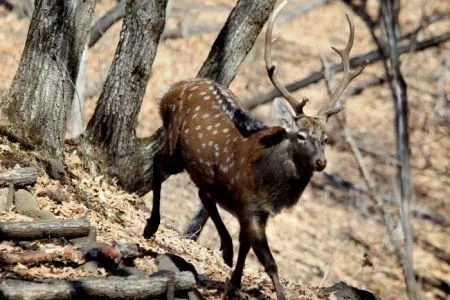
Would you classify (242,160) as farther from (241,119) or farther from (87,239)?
(87,239)

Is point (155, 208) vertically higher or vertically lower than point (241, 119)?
lower

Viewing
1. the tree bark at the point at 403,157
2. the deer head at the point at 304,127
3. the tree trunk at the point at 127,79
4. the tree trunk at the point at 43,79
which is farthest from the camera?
the tree trunk at the point at 127,79

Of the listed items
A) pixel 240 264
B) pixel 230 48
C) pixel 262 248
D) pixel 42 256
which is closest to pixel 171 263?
pixel 240 264

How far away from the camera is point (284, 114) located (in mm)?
7543

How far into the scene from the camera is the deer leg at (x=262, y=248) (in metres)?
7.29

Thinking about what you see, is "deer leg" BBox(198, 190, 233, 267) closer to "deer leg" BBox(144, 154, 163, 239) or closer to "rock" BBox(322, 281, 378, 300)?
"deer leg" BBox(144, 154, 163, 239)

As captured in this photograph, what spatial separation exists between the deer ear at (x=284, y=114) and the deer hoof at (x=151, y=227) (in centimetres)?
155

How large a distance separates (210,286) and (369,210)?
10027mm

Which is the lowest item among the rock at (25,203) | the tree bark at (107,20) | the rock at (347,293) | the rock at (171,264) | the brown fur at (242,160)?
the rock at (347,293)

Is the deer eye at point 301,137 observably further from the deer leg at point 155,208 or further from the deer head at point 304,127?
the deer leg at point 155,208

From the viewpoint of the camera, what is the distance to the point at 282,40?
21484mm

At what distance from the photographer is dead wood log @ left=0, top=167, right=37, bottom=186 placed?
7.44 metres

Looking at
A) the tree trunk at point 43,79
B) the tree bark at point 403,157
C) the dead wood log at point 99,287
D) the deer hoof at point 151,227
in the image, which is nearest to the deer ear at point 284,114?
the deer hoof at point 151,227

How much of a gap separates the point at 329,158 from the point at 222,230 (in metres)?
10.0
